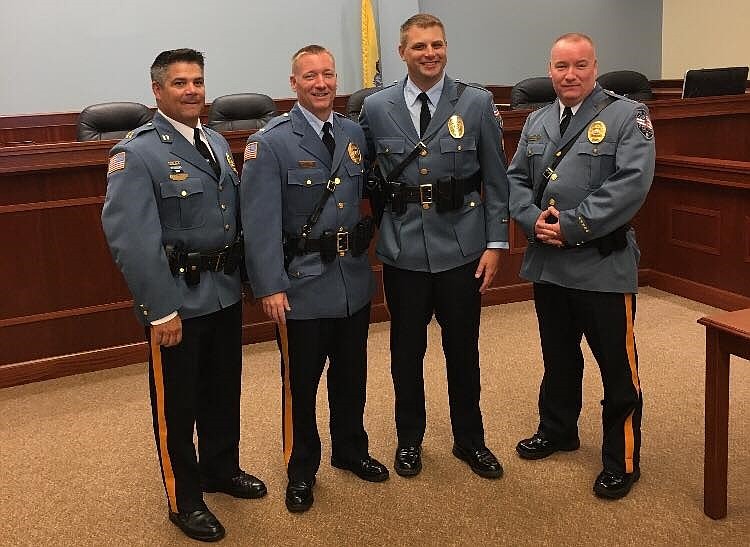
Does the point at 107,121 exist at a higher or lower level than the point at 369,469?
higher

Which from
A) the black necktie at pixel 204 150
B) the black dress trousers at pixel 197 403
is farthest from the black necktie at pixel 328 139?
the black dress trousers at pixel 197 403

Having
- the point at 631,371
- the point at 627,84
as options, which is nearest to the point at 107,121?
the point at 631,371

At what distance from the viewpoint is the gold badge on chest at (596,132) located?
2311mm

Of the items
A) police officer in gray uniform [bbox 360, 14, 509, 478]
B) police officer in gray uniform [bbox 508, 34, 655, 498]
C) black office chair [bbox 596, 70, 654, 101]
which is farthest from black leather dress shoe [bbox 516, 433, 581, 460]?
black office chair [bbox 596, 70, 654, 101]

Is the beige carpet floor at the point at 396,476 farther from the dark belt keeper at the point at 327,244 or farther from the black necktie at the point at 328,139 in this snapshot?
the black necktie at the point at 328,139

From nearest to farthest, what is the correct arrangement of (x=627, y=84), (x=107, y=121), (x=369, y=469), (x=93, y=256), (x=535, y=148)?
(x=535, y=148) < (x=369, y=469) < (x=93, y=256) < (x=107, y=121) < (x=627, y=84)

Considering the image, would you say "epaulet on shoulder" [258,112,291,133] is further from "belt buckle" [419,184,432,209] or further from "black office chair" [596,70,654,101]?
"black office chair" [596,70,654,101]

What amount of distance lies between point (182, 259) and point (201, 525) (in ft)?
2.54

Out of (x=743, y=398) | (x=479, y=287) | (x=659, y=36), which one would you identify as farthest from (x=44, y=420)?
(x=659, y=36)

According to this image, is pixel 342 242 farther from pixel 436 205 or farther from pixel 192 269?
pixel 192 269

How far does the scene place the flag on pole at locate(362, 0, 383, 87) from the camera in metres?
7.15

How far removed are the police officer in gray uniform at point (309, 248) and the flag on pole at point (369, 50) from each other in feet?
16.3

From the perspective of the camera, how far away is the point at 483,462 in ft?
8.49

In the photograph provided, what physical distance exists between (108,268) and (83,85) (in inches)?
133
